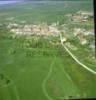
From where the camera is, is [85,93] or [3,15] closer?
[85,93]

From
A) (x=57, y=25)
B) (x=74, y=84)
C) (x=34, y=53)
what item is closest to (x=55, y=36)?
(x=57, y=25)

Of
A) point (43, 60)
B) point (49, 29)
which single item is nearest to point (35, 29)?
point (49, 29)

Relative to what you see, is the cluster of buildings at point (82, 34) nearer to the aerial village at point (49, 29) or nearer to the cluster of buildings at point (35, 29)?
the aerial village at point (49, 29)

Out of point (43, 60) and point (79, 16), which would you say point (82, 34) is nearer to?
point (79, 16)

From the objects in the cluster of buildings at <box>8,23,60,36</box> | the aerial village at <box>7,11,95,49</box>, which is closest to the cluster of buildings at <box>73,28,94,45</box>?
the aerial village at <box>7,11,95,49</box>

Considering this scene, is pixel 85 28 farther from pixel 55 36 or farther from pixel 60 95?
pixel 60 95

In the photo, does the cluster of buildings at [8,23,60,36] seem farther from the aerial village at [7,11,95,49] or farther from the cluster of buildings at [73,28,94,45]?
the cluster of buildings at [73,28,94,45]

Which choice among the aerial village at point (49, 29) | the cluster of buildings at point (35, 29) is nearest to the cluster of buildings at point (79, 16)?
the aerial village at point (49, 29)
